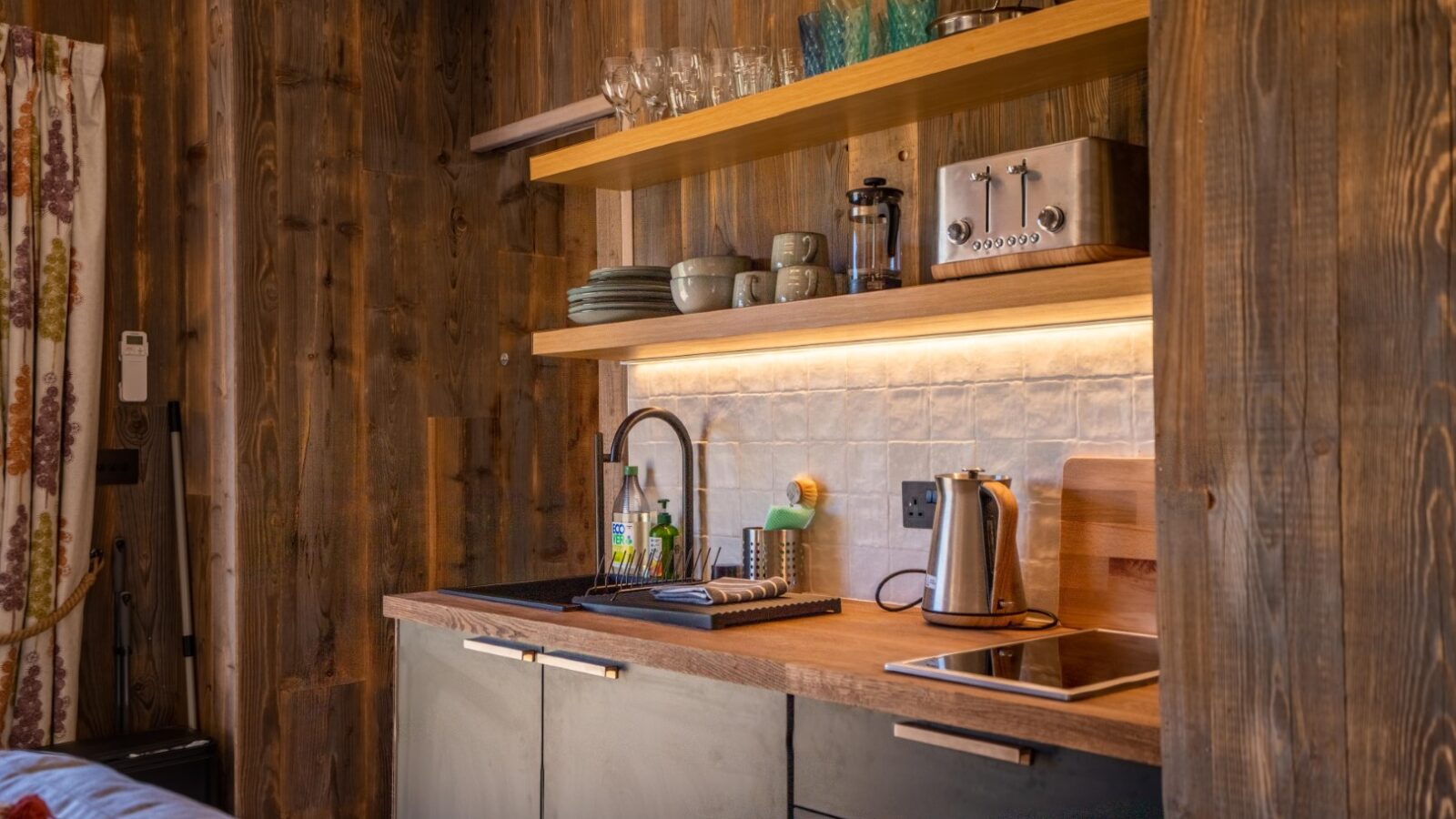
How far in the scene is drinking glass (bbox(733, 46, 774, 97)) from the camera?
255cm

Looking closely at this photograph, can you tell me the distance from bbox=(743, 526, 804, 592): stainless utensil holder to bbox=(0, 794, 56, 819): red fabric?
1623mm

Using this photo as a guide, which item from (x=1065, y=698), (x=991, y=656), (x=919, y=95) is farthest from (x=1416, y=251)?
(x=919, y=95)

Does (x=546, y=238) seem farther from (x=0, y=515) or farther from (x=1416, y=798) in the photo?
(x=1416, y=798)

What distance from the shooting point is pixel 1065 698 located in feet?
5.03

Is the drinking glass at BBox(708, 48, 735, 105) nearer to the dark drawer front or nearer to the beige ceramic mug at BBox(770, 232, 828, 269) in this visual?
the beige ceramic mug at BBox(770, 232, 828, 269)

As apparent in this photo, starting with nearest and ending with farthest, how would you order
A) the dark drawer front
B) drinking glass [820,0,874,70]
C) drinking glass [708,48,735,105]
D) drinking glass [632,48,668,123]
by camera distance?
the dark drawer front → drinking glass [820,0,874,70] → drinking glass [708,48,735,105] → drinking glass [632,48,668,123]

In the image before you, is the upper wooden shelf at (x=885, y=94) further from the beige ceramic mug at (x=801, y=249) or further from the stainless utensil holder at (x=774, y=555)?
the stainless utensil holder at (x=774, y=555)

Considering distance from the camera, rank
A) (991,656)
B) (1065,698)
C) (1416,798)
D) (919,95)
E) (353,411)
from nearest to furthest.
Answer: (1416,798), (1065,698), (991,656), (919,95), (353,411)

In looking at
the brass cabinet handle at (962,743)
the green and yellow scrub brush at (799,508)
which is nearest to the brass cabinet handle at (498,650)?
the green and yellow scrub brush at (799,508)

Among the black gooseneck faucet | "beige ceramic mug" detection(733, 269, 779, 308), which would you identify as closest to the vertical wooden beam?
"beige ceramic mug" detection(733, 269, 779, 308)

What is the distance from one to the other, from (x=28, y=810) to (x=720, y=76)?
6.28ft

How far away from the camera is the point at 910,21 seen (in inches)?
89.1

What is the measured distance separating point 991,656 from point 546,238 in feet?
8.28

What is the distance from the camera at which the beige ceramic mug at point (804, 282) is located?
240cm
